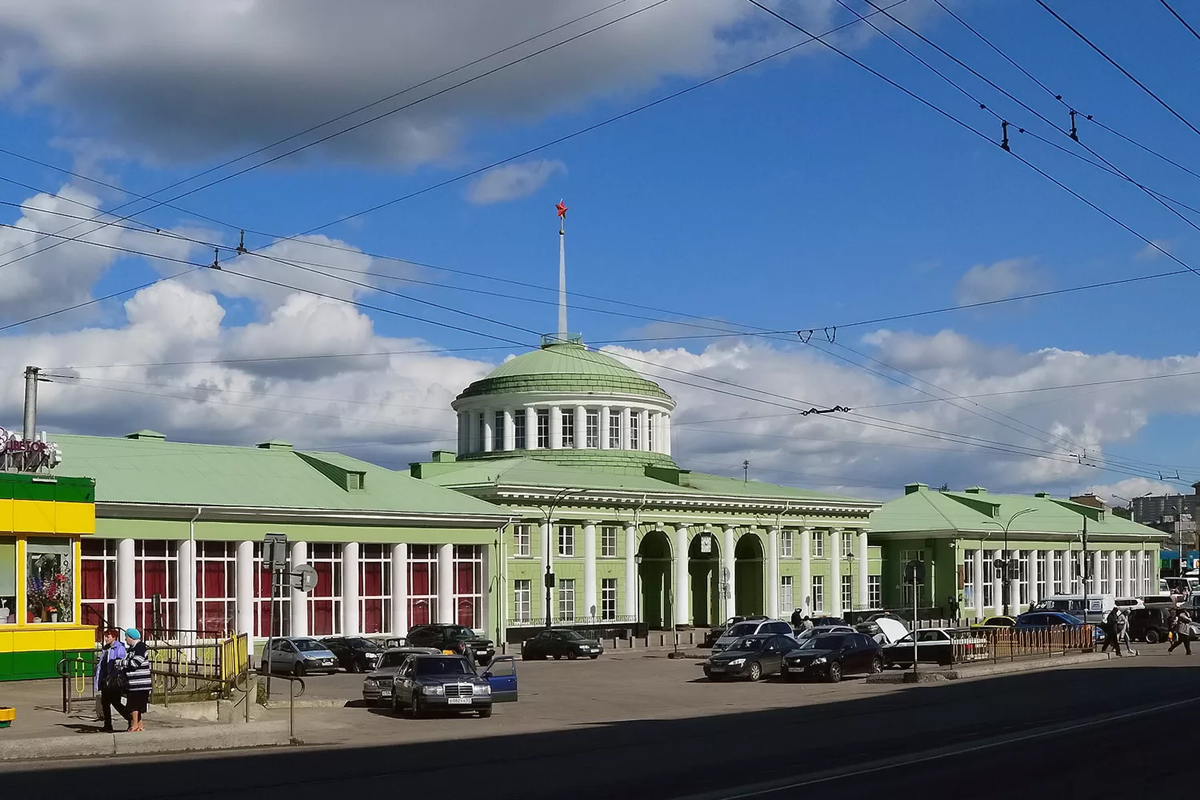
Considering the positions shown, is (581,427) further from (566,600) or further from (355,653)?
(355,653)

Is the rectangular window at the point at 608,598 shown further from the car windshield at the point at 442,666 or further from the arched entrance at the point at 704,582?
the car windshield at the point at 442,666

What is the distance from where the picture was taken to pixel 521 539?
71812 millimetres

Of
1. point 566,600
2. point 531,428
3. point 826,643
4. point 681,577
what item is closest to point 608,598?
point 566,600

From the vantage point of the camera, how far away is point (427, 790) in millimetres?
17344

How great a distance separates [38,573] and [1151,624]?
5016 cm

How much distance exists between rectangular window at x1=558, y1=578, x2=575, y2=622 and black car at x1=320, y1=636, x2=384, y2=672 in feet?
75.9

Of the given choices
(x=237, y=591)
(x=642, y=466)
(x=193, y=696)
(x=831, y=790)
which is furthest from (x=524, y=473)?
(x=831, y=790)

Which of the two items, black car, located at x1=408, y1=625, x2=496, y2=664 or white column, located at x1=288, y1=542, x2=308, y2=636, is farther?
white column, located at x1=288, y1=542, x2=308, y2=636

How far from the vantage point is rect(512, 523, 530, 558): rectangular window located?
71625 mm

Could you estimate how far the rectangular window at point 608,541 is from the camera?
7638 centimetres

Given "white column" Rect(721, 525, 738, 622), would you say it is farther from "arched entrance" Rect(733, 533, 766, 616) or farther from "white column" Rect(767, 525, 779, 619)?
"white column" Rect(767, 525, 779, 619)

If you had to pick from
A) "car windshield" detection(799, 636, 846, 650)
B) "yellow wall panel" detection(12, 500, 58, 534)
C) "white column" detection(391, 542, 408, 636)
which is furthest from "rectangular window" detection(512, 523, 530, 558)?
"yellow wall panel" detection(12, 500, 58, 534)

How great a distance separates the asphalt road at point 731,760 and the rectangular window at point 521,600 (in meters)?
39.2

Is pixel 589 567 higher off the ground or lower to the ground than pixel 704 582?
higher
